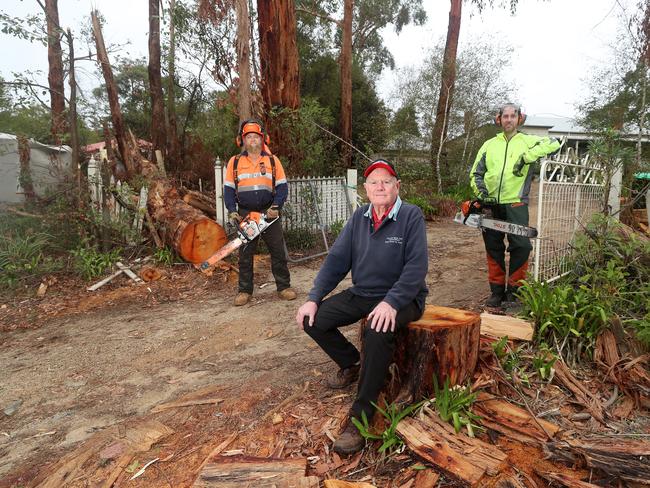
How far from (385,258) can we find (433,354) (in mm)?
632

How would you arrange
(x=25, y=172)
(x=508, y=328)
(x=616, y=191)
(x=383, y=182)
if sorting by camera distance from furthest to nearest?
(x=25, y=172)
(x=616, y=191)
(x=508, y=328)
(x=383, y=182)

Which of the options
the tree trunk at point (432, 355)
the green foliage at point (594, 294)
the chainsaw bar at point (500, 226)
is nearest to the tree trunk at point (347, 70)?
the chainsaw bar at point (500, 226)

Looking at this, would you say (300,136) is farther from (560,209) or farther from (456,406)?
(456,406)

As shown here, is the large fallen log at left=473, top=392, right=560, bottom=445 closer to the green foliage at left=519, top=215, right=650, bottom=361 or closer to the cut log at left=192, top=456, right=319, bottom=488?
the green foliage at left=519, top=215, right=650, bottom=361

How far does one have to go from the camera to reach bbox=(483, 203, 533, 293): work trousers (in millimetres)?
4172

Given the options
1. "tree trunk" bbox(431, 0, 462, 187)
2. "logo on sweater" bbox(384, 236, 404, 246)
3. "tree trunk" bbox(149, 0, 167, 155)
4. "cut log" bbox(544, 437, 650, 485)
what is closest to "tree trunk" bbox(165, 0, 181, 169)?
"tree trunk" bbox(149, 0, 167, 155)

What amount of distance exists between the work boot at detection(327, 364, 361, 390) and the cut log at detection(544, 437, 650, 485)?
1.27 m

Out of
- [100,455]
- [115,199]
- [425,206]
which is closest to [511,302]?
[100,455]

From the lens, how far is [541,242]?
4.10 metres

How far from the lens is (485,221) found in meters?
4.19

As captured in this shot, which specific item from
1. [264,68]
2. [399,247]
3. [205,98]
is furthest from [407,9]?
[399,247]

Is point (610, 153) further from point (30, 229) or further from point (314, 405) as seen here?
point (30, 229)

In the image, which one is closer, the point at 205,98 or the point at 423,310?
the point at 423,310

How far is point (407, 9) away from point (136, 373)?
2581cm
